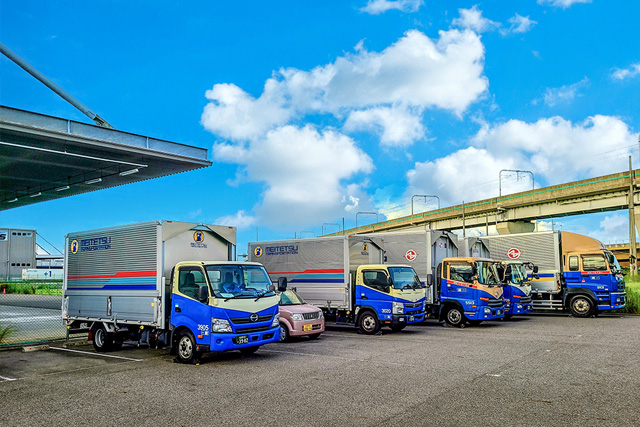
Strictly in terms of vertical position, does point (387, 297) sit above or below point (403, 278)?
below

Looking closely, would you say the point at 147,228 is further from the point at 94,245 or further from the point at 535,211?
the point at 535,211

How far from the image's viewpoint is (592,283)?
21.1 m

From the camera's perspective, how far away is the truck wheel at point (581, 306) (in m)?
21.2

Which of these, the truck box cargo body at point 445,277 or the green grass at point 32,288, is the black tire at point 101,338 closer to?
the truck box cargo body at point 445,277

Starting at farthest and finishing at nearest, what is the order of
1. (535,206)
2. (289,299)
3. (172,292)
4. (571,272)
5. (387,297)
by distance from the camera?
(535,206) → (571,272) → (387,297) → (289,299) → (172,292)

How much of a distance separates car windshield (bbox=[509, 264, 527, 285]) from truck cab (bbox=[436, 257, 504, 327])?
273 cm

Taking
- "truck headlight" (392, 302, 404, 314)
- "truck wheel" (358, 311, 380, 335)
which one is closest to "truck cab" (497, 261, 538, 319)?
"truck headlight" (392, 302, 404, 314)

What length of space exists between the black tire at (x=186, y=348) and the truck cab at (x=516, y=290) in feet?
41.7

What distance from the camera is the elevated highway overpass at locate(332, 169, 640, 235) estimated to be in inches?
1571

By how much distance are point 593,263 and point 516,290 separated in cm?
352

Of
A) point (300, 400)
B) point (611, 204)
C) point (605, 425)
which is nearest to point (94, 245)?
point (300, 400)

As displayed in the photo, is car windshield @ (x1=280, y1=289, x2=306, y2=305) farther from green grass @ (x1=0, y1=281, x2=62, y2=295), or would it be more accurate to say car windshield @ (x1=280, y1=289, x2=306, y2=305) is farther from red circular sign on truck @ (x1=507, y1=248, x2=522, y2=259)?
green grass @ (x1=0, y1=281, x2=62, y2=295)

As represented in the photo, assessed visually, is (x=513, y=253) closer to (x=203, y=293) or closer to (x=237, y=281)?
(x=237, y=281)

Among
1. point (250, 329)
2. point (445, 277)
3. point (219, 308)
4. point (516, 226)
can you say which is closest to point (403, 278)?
point (445, 277)
